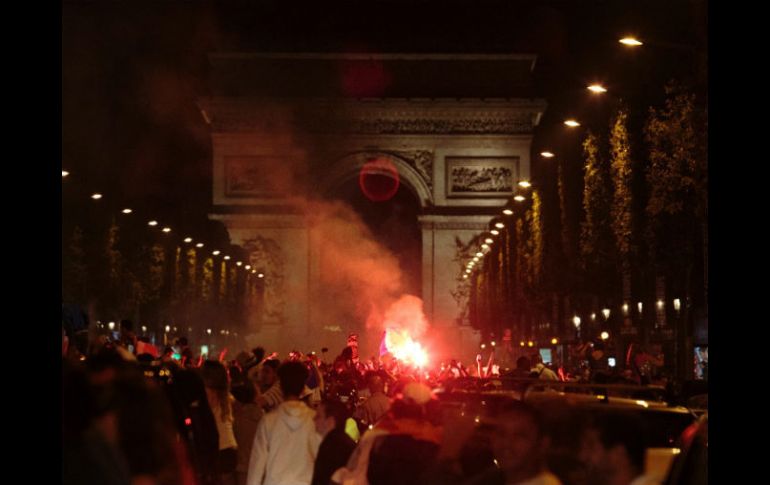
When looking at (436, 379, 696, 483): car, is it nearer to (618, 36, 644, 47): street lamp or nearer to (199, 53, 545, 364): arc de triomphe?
(618, 36, 644, 47): street lamp

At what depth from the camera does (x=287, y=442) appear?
34.6 ft

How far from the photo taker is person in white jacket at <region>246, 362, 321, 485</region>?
10.5 meters

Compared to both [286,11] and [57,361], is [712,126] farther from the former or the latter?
[286,11]

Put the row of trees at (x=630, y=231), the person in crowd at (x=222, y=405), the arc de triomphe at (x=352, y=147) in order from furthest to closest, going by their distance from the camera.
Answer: the arc de triomphe at (x=352, y=147) → the row of trees at (x=630, y=231) → the person in crowd at (x=222, y=405)

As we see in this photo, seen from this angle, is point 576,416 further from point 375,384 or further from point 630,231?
point 630,231

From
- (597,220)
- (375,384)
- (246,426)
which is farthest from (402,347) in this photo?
(246,426)

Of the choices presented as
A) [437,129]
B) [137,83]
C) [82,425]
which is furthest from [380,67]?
[82,425]

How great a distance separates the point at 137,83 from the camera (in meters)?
98.5

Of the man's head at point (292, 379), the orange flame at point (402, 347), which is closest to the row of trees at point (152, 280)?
the orange flame at point (402, 347)

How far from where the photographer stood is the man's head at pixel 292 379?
10719 mm

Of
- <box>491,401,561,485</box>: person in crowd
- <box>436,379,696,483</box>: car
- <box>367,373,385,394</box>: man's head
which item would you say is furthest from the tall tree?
<box>491,401,561,485</box>: person in crowd

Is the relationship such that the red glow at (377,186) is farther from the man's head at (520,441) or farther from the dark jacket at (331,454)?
the man's head at (520,441)

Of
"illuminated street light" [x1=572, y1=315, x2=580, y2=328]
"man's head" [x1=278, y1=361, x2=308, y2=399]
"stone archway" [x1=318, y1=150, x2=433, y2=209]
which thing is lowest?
"man's head" [x1=278, y1=361, x2=308, y2=399]

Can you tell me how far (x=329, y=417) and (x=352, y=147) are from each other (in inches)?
3366
